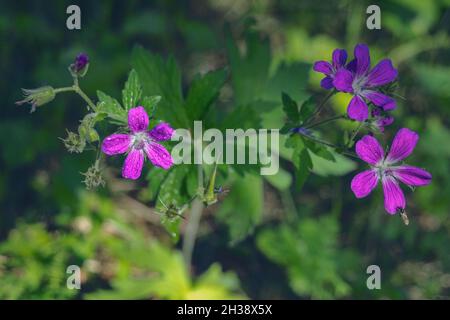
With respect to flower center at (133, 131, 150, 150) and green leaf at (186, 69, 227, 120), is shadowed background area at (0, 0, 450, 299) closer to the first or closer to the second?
green leaf at (186, 69, 227, 120)

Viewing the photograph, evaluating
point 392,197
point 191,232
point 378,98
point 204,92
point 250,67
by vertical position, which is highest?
point 250,67

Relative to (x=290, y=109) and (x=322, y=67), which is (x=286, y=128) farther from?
(x=322, y=67)

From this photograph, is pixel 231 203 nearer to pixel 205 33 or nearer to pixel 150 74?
pixel 150 74

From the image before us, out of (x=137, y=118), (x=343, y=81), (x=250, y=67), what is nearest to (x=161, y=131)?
(x=137, y=118)

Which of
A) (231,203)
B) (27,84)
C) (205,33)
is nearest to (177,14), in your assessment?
(205,33)

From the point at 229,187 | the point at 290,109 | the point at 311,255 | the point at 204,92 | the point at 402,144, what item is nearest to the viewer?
the point at 402,144
